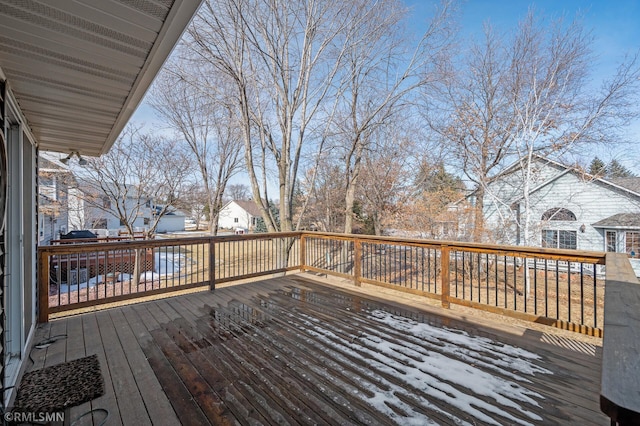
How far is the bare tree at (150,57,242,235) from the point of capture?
9477mm

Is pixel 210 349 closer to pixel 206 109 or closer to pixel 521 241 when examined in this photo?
pixel 206 109

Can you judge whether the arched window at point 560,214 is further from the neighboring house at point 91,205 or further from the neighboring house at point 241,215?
the neighboring house at point 241,215

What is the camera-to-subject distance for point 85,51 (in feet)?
6.27

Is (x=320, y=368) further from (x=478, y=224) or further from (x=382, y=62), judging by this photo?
(x=478, y=224)

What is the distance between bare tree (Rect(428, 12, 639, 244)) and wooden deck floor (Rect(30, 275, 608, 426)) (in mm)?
7069

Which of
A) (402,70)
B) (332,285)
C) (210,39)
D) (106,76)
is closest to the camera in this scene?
(106,76)

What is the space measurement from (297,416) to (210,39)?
688 centimetres

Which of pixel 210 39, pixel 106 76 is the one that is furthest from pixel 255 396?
pixel 210 39

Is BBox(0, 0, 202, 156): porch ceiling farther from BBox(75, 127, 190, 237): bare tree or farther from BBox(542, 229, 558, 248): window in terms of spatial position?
BBox(542, 229, 558, 248): window

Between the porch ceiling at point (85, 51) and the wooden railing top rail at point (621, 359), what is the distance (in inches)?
83.5

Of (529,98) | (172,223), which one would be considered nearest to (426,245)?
(529,98)

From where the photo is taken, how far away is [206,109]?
929cm

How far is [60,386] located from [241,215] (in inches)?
1271

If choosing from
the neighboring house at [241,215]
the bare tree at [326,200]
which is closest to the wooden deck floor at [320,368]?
the bare tree at [326,200]
